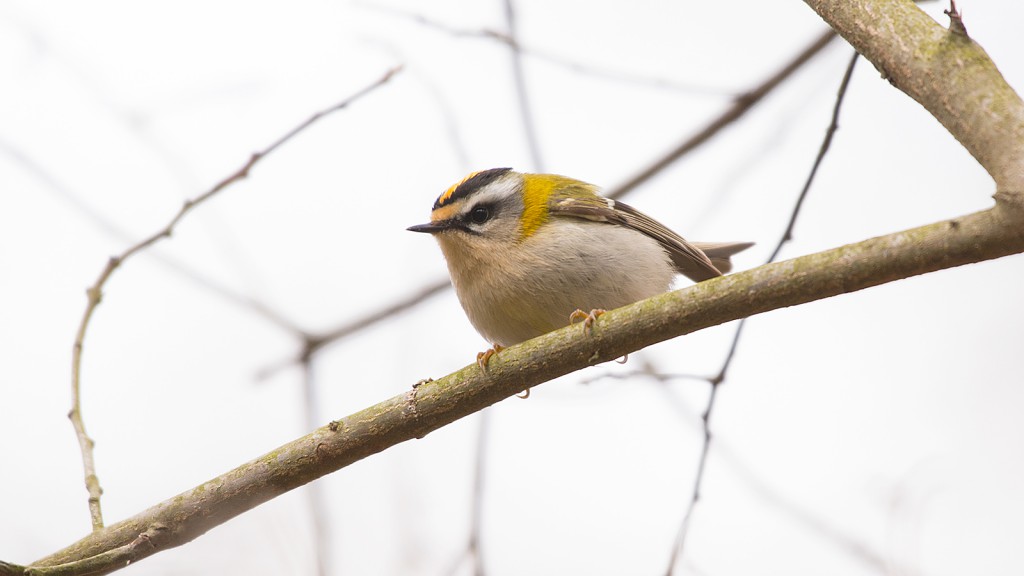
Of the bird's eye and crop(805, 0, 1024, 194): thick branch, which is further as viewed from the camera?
the bird's eye

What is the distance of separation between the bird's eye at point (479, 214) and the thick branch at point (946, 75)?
6.33 feet

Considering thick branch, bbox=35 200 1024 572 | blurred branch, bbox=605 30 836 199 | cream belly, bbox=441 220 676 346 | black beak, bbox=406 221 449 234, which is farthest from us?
blurred branch, bbox=605 30 836 199

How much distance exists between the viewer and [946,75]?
231 centimetres

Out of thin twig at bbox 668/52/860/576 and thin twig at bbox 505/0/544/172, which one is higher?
thin twig at bbox 505/0/544/172

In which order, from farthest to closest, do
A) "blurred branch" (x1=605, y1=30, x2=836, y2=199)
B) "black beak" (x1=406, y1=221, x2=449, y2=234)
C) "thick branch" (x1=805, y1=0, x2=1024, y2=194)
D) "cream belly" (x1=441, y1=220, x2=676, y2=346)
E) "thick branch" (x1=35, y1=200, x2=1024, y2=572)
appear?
"blurred branch" (x1=605, y1=30, x2=836, y2=199)
"black beak" (x1=406, y1=221, x2=449, y2=234)
"cream belly" (x1=441, y1=220, x2=676, y2=346)
"thick branch" (x1=35, y1=200, x2=1024, y2=572)
"thick branch" (x1=805, y1=0, x2=1024, y2=194)

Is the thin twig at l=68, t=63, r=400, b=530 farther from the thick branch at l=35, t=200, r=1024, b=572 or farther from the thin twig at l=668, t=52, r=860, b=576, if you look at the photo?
the thin twig at l=668, t=52, r=860, b=576

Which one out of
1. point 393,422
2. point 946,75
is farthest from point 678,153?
point 393,422

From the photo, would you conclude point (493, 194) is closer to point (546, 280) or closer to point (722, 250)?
point (546, 280)

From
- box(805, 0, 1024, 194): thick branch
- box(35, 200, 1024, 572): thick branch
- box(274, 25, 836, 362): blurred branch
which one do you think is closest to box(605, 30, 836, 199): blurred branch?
box(274, 25, 836, 362): blurred branch

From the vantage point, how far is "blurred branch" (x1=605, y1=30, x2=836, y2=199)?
4.54 meters

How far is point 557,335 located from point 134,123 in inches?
140

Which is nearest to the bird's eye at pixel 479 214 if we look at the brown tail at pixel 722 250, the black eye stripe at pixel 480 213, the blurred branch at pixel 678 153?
the black eye stripe at pixel 480 213

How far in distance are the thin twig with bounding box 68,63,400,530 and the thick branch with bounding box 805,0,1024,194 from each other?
76.9 inches

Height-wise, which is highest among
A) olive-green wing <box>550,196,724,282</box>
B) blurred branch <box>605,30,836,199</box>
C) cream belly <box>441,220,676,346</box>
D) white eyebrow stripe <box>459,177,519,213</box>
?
blurred branch <box>605,30,836,199</box>
